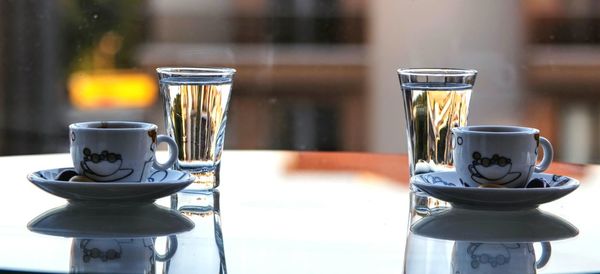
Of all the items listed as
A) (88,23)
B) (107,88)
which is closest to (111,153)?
(88,23)

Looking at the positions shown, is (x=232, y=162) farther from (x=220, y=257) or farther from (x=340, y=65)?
(x=340, y=65)

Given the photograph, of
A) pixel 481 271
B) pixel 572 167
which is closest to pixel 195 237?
pixel 481 271

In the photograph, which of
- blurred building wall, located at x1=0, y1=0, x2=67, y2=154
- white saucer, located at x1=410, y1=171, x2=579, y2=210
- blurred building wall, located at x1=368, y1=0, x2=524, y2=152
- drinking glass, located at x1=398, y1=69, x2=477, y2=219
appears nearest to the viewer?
white saucer, located at x1=410, y1=171, x2=579, y2=210

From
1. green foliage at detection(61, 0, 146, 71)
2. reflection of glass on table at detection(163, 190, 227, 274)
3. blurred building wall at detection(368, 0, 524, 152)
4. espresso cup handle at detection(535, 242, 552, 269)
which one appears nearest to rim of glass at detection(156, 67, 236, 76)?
reflection of glass on table at detection(163, 190, 227, 274)

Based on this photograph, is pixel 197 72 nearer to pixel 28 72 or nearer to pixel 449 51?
pixel 449 51

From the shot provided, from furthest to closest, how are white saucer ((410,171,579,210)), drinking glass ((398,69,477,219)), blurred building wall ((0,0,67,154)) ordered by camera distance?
blurred building wall ((0,0,67,154)) → drinking glass ((398,69,477,219)) → white saucer ((410,171,579,210))

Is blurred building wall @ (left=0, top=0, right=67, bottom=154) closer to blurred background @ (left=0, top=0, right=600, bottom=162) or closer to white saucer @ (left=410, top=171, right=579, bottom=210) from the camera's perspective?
blurred background @ (left=0, top=0, right=600, bottom=162)
